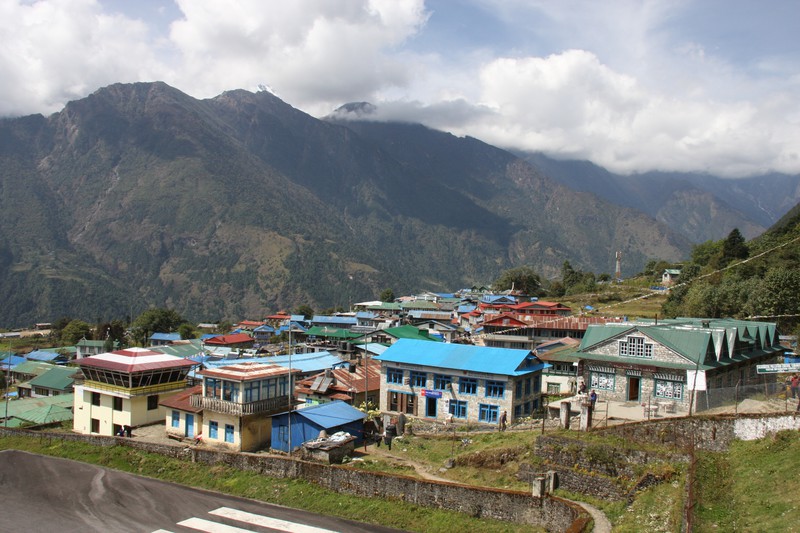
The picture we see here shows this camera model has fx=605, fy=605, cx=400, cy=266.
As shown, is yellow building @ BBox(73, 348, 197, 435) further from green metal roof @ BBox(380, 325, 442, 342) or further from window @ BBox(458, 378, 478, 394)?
green metal roof @ BBox(380, 325, 442, 342)

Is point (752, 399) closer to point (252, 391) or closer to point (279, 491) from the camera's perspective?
point (279, 491)

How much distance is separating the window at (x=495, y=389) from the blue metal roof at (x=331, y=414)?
27.3 feet

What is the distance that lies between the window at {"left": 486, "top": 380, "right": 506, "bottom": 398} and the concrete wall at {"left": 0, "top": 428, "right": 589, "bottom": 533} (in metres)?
13.3

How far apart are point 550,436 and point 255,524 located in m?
12.2

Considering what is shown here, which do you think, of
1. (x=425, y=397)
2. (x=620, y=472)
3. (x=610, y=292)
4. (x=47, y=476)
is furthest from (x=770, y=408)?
(x=610, y=292)

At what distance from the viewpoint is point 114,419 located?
39.8 m

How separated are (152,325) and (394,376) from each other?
95.2 metres

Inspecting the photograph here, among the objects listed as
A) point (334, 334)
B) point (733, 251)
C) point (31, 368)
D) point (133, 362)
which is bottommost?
point (31, 368)

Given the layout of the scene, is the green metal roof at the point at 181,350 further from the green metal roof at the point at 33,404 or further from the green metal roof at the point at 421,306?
the green metal roof at the point at 421,306

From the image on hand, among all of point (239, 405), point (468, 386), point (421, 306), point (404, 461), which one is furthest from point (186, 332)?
point (404, 461)

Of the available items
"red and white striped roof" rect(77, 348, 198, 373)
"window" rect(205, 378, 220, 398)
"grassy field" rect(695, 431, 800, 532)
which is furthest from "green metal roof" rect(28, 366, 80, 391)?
"grassy field" rect(695, 431, 800, 532)

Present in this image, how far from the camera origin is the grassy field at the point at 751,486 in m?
16.4

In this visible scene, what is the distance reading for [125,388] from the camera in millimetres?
38875

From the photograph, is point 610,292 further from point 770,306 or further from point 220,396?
point 220,396
